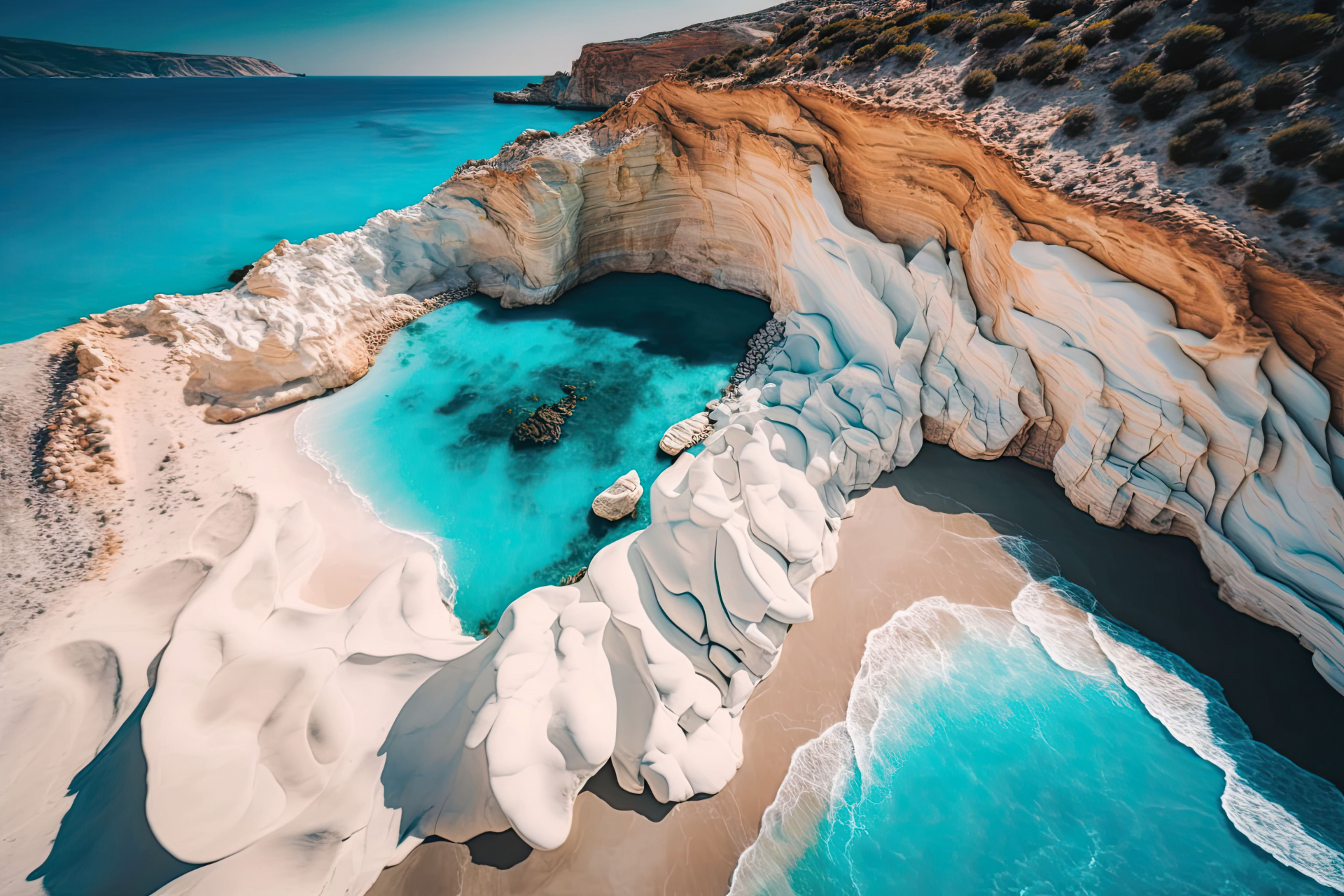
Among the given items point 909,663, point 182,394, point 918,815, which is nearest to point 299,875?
point 918,815

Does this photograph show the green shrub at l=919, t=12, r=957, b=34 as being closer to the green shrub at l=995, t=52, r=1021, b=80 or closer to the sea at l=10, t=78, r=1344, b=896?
the green shrub at l=995, t=52, r=1021, b=80

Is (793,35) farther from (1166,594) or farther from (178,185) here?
(178,185)

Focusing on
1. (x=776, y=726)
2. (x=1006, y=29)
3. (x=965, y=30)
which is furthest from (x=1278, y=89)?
(x=776, y=726)

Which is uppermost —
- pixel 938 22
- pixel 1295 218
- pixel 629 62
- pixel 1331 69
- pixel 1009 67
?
pixel 629 62

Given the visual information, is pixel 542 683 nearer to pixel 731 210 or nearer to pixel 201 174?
pixel 731 210

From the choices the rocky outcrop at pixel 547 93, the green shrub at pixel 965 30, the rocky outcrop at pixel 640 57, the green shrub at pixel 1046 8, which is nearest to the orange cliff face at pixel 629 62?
the rocky outcrop at pixel 640 57

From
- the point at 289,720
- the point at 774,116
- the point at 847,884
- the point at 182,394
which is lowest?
the point at 847,884
